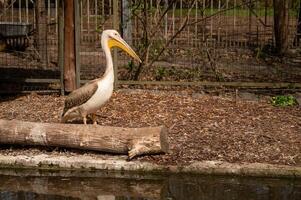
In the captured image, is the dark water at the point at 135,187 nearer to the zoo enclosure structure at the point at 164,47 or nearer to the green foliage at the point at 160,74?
the zoo enclosure structure at the point at 164,47

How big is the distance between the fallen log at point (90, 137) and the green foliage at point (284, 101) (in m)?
3.26

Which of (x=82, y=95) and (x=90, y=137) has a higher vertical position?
(x=82, y=95)

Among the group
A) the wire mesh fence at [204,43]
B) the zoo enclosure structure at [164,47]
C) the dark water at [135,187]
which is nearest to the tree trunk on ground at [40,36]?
the zoo enclosure structure at [164,47]

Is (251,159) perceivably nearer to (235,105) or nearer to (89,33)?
(235,105)

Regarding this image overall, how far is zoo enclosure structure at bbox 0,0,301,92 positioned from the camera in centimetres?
1153

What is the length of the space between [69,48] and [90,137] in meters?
3.41

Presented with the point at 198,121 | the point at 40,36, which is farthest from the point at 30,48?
the point at 198,121

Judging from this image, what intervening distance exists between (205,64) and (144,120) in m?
4.51

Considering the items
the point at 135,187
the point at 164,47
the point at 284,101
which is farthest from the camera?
the point at 164,47

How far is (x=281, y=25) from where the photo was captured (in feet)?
48.1

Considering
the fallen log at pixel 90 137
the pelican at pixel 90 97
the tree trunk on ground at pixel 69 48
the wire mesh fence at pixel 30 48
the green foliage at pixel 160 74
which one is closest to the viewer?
the fallen log at pixel 90 137

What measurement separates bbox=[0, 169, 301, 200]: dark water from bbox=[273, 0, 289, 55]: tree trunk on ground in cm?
773

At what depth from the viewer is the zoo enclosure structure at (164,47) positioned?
37.8ft

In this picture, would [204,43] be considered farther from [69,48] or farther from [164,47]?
[69,48]
